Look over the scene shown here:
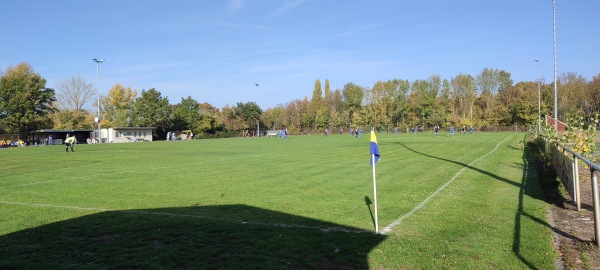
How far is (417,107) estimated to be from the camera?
335ft

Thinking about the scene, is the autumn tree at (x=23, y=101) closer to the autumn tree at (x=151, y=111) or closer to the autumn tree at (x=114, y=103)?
the autumn tree at (x=151, y=111)

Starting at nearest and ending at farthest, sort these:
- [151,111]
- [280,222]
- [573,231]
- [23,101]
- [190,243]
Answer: [190,243] → [573,231] → [280,222] → [23,101] → [151,111]

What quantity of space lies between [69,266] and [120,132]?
2963 inches

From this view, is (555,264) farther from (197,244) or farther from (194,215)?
(194,215)

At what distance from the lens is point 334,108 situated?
121m

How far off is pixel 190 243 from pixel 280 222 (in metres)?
2.08

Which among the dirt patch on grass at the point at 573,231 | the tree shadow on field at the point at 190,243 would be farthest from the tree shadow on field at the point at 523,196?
the tree shadow on field at the point at 190,243

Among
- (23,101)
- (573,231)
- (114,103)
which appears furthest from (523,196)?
(114,103)

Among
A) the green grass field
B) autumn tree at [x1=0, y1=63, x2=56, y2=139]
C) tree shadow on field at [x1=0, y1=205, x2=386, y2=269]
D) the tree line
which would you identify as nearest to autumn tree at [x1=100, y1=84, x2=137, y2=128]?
the tree line

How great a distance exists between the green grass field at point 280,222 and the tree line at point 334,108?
62.9m

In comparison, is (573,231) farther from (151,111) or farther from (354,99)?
(354,99)

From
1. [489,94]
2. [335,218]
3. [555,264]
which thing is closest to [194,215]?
[335,218]

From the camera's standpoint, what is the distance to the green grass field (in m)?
6.04

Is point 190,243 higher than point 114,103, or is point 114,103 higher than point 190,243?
point 114,103
